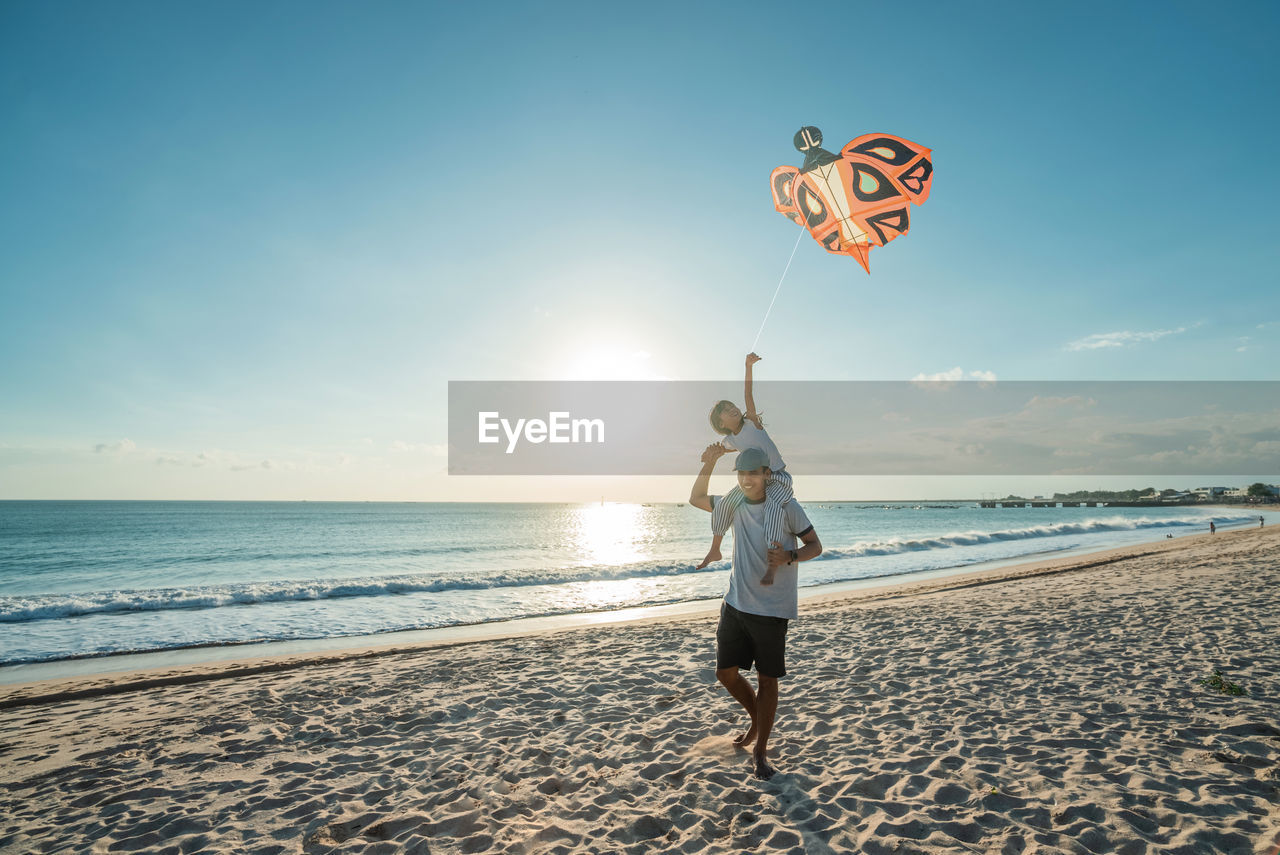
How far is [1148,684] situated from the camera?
566 cm

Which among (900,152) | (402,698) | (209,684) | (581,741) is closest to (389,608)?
(209,684)

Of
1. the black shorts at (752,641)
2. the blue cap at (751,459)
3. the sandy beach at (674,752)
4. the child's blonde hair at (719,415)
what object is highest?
the child's blonde hair at (719,415)

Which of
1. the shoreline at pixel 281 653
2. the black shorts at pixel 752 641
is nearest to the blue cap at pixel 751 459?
the black shorts at pixel 752 641

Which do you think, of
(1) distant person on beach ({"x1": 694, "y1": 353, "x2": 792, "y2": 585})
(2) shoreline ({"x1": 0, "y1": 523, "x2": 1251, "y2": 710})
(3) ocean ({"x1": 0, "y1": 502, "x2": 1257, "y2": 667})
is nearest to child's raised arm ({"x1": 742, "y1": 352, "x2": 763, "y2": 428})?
(1) distant person on beach ({"x1": 694, "y1": 353, "x2": 792, "y2": 585})

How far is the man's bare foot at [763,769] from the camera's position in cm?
412

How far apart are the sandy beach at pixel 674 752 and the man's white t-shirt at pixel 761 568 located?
1.17m

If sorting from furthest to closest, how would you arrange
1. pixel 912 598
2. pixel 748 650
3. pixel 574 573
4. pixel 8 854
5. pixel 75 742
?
1. pixel 574 573
2. pixel 912 598
3. pixel 75 742
4. pixel 748 650
5. pixel 8 854

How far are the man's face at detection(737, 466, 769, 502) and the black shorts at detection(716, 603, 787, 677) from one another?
30.7 inches

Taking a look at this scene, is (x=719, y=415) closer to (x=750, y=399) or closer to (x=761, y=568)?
(x=750, y=399)

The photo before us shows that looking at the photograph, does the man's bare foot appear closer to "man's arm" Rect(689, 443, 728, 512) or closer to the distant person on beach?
the distant person on beach

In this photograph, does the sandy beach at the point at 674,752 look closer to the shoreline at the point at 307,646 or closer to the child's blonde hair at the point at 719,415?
the shoreline at the point at 307,646

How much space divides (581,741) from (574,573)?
16.9 meters

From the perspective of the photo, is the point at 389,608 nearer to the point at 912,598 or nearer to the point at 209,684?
the point at 209,684

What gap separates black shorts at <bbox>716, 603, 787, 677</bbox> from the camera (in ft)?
13.1
